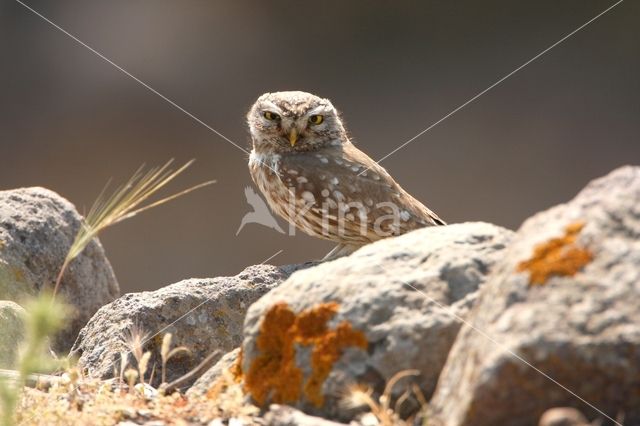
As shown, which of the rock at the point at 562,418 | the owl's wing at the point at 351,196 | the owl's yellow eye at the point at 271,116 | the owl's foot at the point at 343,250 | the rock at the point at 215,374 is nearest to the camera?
the rock at the point at 562,418

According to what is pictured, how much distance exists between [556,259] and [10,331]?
2.99 m

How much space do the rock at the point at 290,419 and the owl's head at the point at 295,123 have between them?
3983 mm

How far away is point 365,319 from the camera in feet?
12.1

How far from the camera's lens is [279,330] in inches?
154

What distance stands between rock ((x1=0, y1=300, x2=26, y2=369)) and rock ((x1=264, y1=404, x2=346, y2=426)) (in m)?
1.96

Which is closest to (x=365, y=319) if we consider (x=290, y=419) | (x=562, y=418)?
(x=290, y=419)

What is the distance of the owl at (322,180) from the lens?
704 centimetres

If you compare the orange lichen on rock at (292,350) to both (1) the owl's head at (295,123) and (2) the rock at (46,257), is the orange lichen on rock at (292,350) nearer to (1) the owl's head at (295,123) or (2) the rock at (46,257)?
(2) the rock at (46,257)

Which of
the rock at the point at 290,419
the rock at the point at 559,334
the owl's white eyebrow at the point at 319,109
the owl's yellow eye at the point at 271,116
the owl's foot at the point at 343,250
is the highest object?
the owl's white eyebrow at the point at 319,109

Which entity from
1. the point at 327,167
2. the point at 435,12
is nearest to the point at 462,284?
the point at 327,167

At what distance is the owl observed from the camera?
7035 millimetres

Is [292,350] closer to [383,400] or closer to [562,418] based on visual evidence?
[383,400]

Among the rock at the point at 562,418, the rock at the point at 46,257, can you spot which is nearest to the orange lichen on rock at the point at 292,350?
the rock at the point at 562,418

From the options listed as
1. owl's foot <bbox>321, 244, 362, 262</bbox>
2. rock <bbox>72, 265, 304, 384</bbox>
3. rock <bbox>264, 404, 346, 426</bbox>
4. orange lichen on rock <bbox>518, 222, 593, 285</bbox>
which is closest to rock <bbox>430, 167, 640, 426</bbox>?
orange lichen on rock <bbox>518, 222, 593, 285</bbox>
